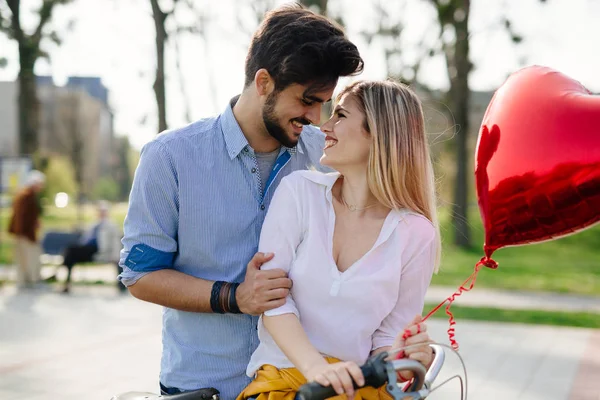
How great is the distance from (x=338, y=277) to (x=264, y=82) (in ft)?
2.45

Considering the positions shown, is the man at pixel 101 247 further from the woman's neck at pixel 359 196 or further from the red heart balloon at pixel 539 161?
the red heart balloon at pixel 539 161

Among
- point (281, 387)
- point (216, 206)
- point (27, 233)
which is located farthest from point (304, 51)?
point (27, 233)

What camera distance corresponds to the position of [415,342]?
6.90ft

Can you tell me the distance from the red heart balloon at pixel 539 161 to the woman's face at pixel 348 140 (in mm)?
350

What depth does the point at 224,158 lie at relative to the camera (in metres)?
2.58

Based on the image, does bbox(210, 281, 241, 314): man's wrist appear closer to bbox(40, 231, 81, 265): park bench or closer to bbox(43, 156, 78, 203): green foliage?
bbox(40, 231, 81, 265): park bench

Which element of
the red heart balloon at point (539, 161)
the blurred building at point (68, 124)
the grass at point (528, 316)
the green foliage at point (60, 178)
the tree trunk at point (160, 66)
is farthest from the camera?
the blurred building at point (68, 124)

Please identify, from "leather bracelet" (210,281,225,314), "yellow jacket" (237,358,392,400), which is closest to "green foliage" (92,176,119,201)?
"leather bracelet" (210,281,225,314)

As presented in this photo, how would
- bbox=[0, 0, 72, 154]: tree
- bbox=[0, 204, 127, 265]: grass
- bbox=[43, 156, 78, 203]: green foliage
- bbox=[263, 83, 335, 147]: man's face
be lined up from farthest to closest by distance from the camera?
bbox=[43, 156, 78, 203]: green foliage < bbox=[0, 204, 127, 265]: grass < bbox=[0, 0, 72, 154]: tree < bbox=[263, 83, 335, 147]: man's face

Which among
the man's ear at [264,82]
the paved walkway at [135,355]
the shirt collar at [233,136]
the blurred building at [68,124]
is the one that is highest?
the man's ear at [264,82]

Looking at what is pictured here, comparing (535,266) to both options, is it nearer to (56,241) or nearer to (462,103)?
(462,103)

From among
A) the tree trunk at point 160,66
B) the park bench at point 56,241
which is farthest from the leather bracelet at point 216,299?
the park bench at point 56,241

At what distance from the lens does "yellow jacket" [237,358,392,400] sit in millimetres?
2234

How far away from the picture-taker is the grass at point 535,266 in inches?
525
